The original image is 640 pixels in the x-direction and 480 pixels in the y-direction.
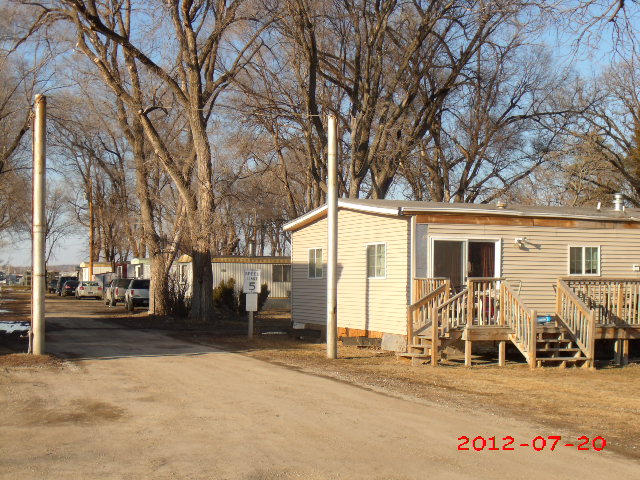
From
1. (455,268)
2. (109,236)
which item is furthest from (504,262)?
(109,236)

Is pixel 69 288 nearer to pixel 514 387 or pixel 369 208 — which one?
pixel 369 208

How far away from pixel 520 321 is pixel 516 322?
0.28 feet

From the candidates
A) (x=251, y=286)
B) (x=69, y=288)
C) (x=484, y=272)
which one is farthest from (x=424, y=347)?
(x=69, y=288)

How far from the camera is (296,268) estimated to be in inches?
921

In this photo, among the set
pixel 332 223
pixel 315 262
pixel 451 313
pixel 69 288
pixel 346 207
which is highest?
pixel 346 207

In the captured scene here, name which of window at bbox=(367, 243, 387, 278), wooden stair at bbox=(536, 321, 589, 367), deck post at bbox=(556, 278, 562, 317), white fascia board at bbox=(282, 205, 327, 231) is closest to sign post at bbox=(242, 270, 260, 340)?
white fascia board at bbox=(282, 205, 327, 231)

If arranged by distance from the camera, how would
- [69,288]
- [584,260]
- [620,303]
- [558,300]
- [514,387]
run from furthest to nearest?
[69,288]
[584,260]
[620,303]
[558,300]
[514,387]

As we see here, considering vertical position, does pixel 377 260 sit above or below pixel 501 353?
above

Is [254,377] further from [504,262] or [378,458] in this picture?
[504,262]

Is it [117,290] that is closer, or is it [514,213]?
[514,213]

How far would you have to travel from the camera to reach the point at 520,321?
1645 centimetres

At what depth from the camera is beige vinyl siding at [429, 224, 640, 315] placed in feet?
59.8

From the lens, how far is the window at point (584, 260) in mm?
19141

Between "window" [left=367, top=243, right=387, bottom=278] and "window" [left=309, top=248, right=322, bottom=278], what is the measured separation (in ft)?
8.63
